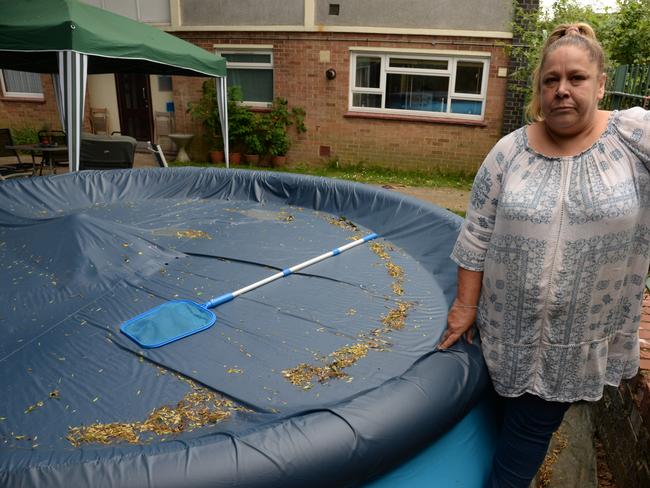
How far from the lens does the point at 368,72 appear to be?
7.41 meters

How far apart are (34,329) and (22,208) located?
7.10ft

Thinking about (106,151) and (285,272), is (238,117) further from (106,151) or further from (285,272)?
(285,272)

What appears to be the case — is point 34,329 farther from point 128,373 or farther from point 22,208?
point 22,208

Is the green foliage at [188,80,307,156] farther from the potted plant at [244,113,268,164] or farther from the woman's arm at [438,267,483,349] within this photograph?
the woman's arm at [438,267,483,349]

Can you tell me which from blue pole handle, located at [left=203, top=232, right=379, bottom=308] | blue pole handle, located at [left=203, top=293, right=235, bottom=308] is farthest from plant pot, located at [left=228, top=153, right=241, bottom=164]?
blue pole handle, located at [left=203, top=293, right=235, bottom=308]

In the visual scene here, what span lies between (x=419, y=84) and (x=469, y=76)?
2.45ft

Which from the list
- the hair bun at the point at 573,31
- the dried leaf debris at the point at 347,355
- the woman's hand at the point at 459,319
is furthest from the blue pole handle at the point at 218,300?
the hair bun at the point at 573,31

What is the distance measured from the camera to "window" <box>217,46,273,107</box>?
25.6ft

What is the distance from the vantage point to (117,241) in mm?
2812

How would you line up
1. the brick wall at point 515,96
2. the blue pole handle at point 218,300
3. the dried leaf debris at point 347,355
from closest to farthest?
the dried leaf debris at point 347,355 → the blue pole handle at point 218,300 → the brick wall at point 515,96

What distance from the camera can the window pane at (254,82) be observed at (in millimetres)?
7930

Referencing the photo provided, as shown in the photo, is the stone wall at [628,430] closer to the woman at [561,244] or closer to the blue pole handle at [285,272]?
the woman at [561,244]

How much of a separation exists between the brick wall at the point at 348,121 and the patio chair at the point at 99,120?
2353 mm

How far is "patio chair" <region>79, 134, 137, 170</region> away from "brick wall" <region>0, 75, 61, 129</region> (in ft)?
15.5
